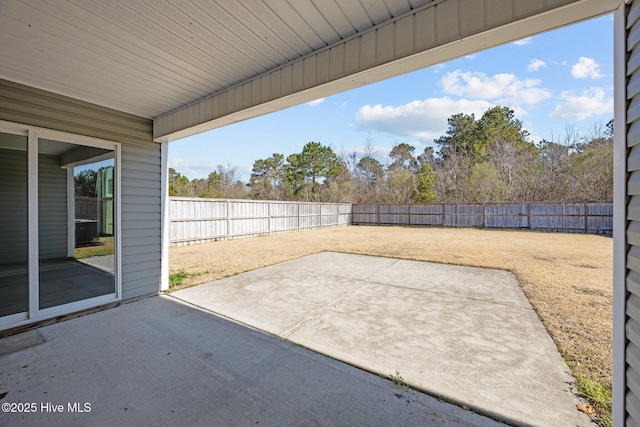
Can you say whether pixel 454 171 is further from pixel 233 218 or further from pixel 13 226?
pixel 13 226

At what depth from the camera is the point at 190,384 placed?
6.34ft

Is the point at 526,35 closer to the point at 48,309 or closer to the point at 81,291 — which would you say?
the point at 48,309

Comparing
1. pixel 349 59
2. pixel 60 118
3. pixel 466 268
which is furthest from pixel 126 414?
pixel 466 268

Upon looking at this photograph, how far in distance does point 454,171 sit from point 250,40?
20.4 metres

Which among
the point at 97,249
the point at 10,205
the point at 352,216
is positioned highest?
the point at 10,205

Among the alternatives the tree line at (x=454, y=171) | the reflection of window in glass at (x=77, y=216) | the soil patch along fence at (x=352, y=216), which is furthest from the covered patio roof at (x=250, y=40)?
the tree line at (x=454, y=171)

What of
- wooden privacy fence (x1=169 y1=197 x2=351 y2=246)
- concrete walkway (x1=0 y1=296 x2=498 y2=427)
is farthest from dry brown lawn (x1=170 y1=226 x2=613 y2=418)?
concrete walkway (x1=0 y1=296 x2=498 y2=427)

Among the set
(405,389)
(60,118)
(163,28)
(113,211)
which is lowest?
(405,389)

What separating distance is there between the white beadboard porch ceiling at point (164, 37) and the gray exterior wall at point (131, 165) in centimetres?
27

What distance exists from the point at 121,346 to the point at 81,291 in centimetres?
172

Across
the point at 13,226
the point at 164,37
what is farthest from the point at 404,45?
the point at 13,226

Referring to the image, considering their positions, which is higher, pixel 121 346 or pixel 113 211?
pixel 113 211

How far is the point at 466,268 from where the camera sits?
5.49m

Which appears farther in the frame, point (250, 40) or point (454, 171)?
point (454, 171)
